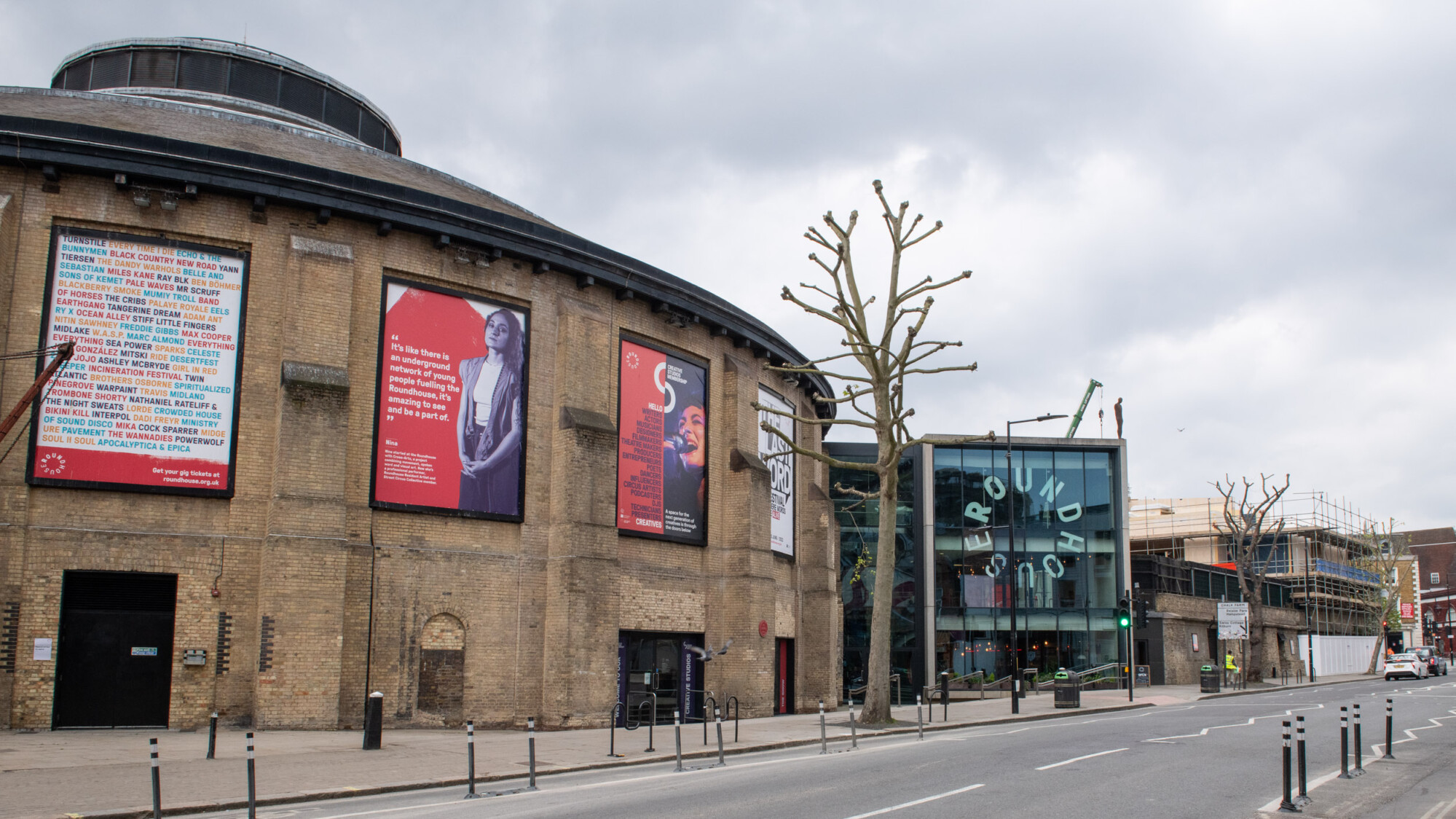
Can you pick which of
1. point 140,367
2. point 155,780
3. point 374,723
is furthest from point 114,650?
point 155,780

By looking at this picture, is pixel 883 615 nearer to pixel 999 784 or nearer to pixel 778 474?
pixel 778 474

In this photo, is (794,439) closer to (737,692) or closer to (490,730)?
(737,692)

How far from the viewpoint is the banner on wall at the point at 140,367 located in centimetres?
2058

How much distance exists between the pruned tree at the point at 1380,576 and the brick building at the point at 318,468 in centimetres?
5989

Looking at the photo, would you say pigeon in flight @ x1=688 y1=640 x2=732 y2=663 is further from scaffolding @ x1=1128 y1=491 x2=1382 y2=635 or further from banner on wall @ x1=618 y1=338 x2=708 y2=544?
scaffolding @ x1=1128 y1=491 x2=1382 y2=635

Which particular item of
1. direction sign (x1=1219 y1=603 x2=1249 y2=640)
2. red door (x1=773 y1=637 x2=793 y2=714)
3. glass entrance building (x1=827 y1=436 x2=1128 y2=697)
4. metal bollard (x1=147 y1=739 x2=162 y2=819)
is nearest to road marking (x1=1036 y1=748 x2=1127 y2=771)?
metal bollard (x1=147 y1=739 x2=162 y2=819)

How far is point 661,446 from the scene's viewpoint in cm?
2861

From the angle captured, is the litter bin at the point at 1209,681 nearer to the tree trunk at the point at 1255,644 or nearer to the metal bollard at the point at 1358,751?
the tree trunk at the point at 1255,644

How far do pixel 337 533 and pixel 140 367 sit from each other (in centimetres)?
479

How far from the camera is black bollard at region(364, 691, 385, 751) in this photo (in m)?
18.1

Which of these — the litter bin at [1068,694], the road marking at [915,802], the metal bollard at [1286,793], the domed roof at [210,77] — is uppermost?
the domed roof at [210,77]

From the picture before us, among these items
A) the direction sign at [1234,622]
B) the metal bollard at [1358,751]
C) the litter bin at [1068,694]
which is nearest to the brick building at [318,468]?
the litter bin at [1068,694]

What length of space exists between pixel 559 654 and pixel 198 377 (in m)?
9.29

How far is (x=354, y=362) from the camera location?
23.1 metres
